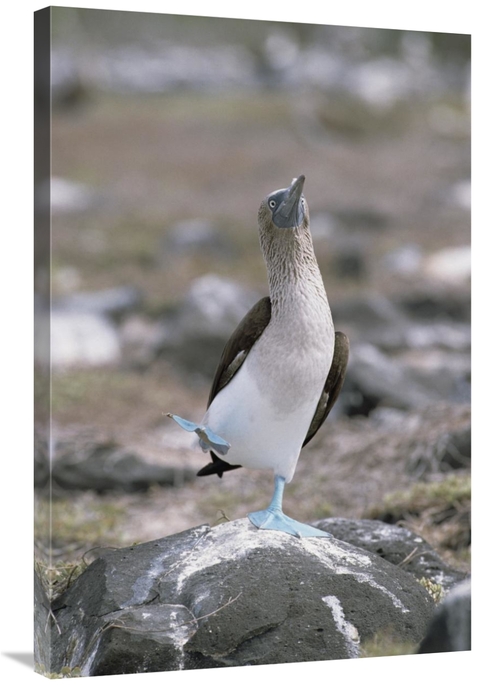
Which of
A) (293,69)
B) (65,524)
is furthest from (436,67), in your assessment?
(65,524)

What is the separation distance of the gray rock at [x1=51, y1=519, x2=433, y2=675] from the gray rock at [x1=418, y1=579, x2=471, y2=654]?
0.57 ft

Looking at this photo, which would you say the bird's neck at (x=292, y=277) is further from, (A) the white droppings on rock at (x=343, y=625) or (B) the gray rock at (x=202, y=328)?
(B) the gray rock at (x=202, y=328)

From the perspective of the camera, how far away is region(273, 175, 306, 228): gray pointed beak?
512 cm

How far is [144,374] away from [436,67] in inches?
150

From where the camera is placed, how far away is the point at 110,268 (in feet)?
36.7

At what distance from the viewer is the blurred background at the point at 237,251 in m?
8.23

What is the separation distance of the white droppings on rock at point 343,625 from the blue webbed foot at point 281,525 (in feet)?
1.16

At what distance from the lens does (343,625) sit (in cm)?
523

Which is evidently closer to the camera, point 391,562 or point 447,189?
point 391,562

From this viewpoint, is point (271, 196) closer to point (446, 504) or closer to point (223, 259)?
point (446, 504)

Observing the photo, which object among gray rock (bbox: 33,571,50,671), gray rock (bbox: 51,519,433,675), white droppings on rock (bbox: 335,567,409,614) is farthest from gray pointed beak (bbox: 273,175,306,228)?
gray rock (bbox: 33,571,50,671)

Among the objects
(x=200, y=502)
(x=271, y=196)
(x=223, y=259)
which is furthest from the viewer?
(x=223, y=259)

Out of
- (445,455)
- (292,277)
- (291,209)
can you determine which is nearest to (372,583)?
(292,277)

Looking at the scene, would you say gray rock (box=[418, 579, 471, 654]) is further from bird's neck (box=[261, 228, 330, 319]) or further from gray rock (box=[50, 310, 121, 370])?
gray rock (box=[50, 310, 121, 370])
